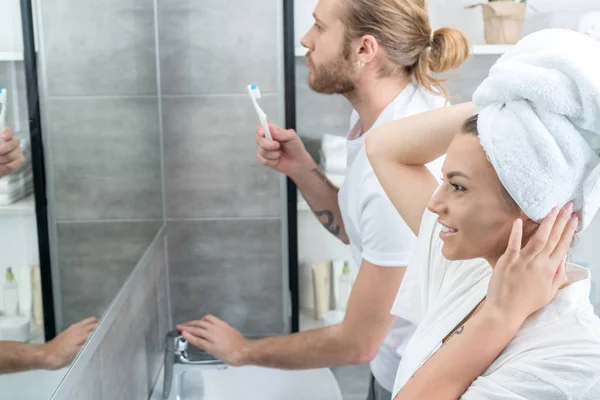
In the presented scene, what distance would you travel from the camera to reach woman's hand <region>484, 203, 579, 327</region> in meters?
0.91

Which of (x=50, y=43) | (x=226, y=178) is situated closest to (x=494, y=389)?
(x=50, y=43)

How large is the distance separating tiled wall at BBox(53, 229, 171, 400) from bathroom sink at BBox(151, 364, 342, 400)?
10 cm

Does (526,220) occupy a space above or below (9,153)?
below

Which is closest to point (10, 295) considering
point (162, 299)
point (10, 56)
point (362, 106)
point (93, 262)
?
point (10, 56)

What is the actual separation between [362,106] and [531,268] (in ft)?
2.71

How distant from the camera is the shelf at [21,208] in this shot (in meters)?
0.78

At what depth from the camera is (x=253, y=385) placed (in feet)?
6.16

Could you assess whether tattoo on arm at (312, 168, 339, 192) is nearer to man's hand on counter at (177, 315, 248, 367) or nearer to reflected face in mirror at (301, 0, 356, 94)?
reflected face in mirror at (301, 0, 356, 94)

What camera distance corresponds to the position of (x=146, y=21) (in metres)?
1.85

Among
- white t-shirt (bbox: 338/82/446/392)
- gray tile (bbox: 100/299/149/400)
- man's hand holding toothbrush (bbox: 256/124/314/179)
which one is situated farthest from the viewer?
man's hand holding toothbrush (bbox: 256/124/314/179)

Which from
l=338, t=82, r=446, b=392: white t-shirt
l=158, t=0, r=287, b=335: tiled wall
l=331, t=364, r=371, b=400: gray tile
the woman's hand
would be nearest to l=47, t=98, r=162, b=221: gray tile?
l=158, t=0, r=287, b=335: tiled wall

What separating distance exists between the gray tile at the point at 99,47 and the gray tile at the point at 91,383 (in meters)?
0.44

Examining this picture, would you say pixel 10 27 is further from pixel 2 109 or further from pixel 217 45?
pixel 217 45

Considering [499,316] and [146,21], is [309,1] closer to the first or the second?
[146,21]
